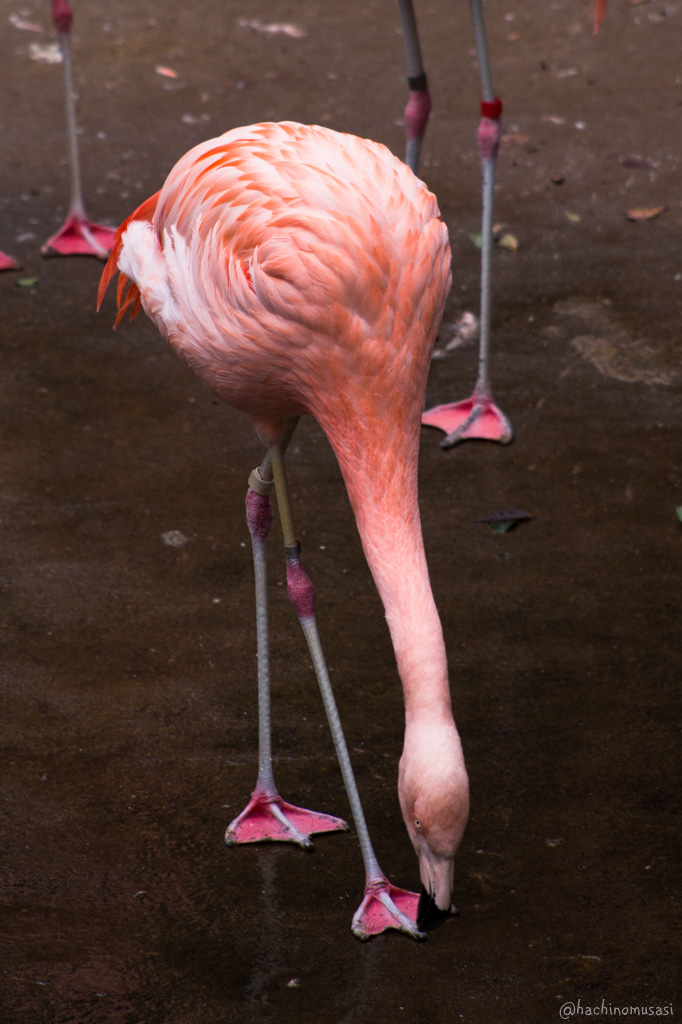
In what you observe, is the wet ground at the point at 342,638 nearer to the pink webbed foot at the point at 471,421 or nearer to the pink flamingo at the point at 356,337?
the pink webbed foot at the point at 471,421

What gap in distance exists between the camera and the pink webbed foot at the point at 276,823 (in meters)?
2.99

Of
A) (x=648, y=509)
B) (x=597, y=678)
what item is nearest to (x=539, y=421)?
(x=648, y=509)

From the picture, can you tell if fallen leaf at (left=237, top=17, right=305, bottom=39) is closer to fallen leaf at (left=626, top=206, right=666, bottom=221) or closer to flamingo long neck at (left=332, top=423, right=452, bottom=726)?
fallen leaf at (left=626, top=206, right=666, bottom=221)

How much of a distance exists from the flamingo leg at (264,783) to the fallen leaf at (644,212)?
12.3ft

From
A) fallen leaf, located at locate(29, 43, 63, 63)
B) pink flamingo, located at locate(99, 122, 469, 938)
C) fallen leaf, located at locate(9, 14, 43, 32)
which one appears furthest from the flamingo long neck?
fallen leaf, located at locate(9, 14, 43, 32)

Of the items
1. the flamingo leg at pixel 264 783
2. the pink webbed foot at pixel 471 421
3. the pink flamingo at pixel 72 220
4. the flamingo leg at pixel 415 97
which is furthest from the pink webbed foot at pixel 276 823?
the pink flamingo at pixel 72 220

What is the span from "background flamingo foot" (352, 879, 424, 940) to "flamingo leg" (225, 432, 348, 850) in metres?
0.26

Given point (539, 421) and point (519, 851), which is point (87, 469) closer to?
point (539, 421)

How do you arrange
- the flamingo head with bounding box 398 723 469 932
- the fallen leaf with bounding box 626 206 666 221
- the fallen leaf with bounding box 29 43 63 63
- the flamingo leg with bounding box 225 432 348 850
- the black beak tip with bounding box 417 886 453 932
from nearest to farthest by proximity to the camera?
the flamingo head with bounding box 398 723 469 932
the black beak tip with bounding box 417 886 453 932
the flamingo leg with bounding box 225 432 348 850
the fallen leaf with bounding box 626 206 666 221
the fallen leaf with bounding box 29 43 63 63

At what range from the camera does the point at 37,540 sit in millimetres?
4074

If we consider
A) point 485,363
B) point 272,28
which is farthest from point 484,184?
point 272,28

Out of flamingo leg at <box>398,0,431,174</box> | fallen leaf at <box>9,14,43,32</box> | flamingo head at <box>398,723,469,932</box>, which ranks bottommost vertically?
flamingo head at <box>398,723,469,932</box>

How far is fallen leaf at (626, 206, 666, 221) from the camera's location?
239 inches

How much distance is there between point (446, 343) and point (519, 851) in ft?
9.10
